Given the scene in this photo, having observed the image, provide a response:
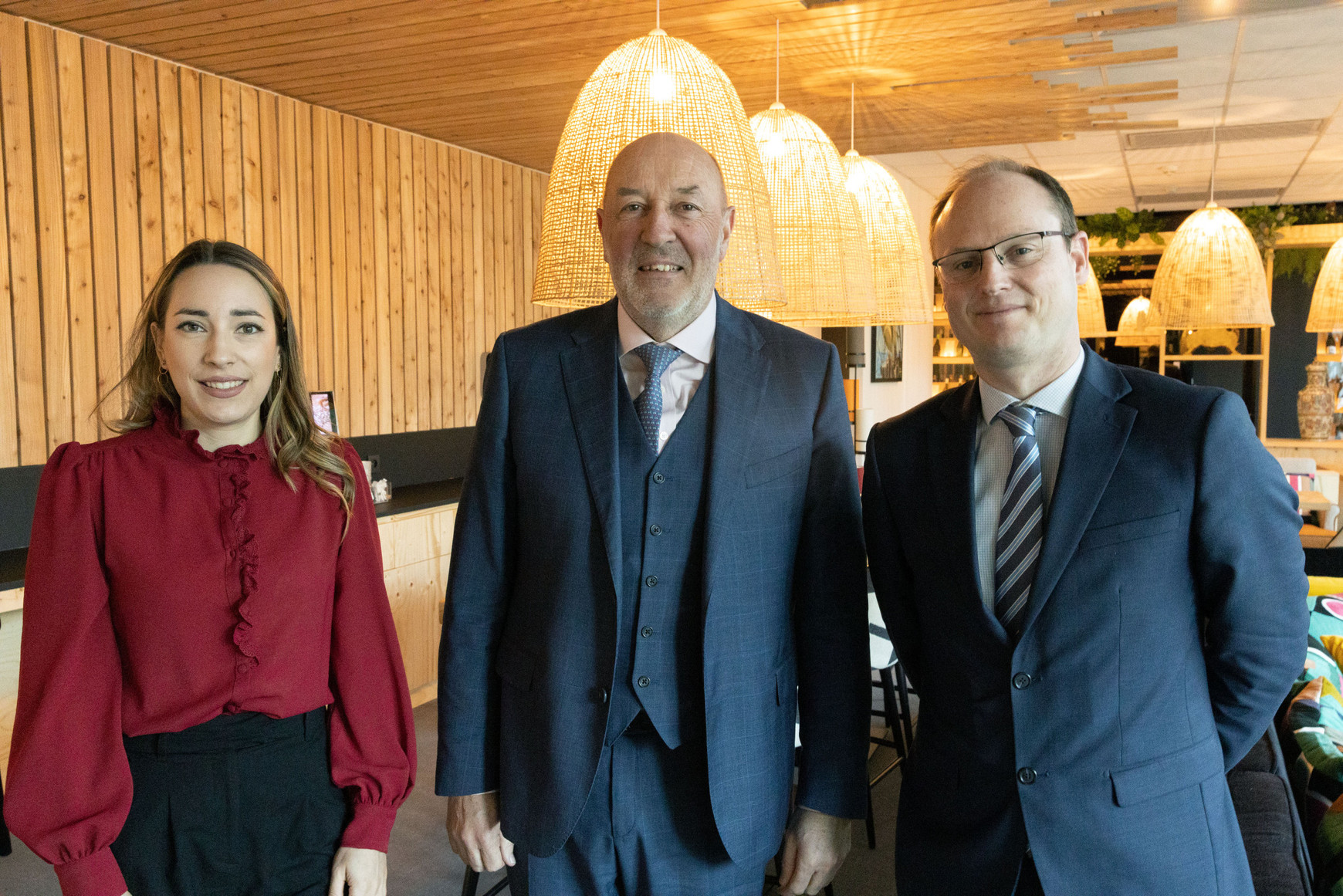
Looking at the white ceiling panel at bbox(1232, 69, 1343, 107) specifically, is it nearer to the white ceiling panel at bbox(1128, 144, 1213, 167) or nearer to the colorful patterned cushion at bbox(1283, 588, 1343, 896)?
the white ceiling panel at bbox(1128, 144, 1213, 167)

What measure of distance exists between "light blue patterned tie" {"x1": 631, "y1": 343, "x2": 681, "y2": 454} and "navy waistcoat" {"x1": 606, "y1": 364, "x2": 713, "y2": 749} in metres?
0.03

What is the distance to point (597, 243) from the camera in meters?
2.07

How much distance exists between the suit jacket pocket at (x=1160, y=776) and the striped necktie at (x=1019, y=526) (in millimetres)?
250

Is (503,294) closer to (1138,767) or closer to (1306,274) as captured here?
(1138,767)

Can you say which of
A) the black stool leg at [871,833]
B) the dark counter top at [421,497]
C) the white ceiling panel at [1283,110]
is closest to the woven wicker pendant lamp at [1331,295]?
the white ceiling panel at [1283,110]

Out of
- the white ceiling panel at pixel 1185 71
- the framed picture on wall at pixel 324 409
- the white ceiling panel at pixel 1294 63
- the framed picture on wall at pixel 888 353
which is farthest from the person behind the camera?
the framed picture on wall at pixel 888 353

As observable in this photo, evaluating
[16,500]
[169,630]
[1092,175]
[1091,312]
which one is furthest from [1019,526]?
[1092,175]

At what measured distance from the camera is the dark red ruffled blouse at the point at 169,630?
141 cm

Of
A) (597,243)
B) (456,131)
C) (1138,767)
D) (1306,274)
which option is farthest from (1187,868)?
(1306,274)

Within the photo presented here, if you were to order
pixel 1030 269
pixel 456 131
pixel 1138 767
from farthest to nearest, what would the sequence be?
pixel 456 131 < pixel 1030 269 < pixel 1138 767

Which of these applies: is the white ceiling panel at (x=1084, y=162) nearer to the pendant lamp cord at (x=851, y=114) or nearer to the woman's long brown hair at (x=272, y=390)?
the pendant lamp cord at (x=851, y=114)

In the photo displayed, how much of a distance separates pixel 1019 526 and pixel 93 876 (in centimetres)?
150

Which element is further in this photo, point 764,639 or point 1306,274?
point 1306,274

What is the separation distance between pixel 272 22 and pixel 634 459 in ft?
11.0
